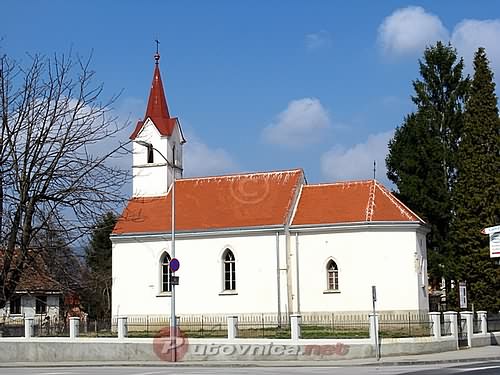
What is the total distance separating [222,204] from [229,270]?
4.20 metres

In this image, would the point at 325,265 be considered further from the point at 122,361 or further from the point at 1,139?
the point at 1,139

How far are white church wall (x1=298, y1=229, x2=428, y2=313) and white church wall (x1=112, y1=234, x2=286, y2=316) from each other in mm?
2211

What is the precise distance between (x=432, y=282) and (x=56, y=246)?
109 feet

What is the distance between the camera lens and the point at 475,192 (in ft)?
136

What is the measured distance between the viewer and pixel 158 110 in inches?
1977

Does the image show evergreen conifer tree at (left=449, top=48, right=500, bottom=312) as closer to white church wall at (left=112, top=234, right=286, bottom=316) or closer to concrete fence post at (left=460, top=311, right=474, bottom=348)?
concrete fence post at (left=460, top=311, right=474, bottom=348)

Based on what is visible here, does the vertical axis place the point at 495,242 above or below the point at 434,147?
below

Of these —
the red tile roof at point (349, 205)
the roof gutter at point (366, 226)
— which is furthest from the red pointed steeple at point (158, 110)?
the roof gutter at point (366, 226)

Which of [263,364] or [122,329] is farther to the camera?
[122,329]

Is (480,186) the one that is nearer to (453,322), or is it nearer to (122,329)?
(453,322)

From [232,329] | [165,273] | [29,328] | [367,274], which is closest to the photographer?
[232,329]

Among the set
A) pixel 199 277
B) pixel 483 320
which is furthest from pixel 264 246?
pixel 483 320

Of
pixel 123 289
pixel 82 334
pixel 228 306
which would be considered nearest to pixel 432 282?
pixel 228 306

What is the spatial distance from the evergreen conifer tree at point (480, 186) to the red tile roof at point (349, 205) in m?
2.92
